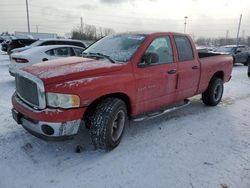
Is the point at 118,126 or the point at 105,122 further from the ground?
the point at 105,122

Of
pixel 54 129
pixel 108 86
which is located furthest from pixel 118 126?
pixel 54 129

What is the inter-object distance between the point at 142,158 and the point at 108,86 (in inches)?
46.3

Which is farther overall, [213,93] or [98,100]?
[213,93]

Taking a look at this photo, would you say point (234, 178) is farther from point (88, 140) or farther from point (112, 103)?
point (88, 140)

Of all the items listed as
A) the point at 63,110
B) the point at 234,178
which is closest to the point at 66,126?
the point at 63,110

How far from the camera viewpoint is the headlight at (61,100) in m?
3.05

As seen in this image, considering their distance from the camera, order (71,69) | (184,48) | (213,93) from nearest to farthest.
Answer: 1. (71,69)
2. (184,48)
3. (213,93)

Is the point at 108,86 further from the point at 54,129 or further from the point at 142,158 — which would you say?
the point at 142,158

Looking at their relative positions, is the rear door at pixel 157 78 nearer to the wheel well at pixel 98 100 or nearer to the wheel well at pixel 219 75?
the wheel well at pixel 98 100

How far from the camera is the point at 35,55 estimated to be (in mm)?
8172

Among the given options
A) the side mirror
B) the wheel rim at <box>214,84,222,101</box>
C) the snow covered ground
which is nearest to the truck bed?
the wheel rim at <box>214,84,222,101</box>

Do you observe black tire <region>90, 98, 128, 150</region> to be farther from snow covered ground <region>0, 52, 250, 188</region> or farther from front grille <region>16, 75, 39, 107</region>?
front grille <region>16, 75, 39, 107</region>

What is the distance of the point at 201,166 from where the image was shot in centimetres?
334

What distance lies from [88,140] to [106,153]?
0.54 meters
